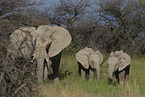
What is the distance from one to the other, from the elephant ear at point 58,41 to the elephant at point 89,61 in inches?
44.6

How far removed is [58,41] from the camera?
604cm

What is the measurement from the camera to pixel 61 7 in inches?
686

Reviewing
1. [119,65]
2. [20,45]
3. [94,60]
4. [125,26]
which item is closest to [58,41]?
[94,60]

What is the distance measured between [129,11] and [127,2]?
110 centimetres

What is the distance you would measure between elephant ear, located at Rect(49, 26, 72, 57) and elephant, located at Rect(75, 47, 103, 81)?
3.72 ft

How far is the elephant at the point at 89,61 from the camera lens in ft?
21.6

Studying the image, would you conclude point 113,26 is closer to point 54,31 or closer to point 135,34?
point 135,34

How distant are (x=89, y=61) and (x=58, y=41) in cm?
143

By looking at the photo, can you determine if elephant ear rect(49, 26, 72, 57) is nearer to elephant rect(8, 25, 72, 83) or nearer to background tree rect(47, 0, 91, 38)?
elephant rect(8, 25, 72, 83)

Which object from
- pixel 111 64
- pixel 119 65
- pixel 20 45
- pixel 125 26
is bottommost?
pixel 125 26

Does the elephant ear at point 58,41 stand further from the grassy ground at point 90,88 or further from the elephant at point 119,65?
the elephant at point 119,65

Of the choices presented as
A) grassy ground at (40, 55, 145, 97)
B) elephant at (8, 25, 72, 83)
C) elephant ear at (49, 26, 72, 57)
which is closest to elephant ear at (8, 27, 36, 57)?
elephant at (8, 25, 72, 83)

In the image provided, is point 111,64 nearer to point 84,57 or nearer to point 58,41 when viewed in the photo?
point 84,57

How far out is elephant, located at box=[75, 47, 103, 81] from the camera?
660cm
